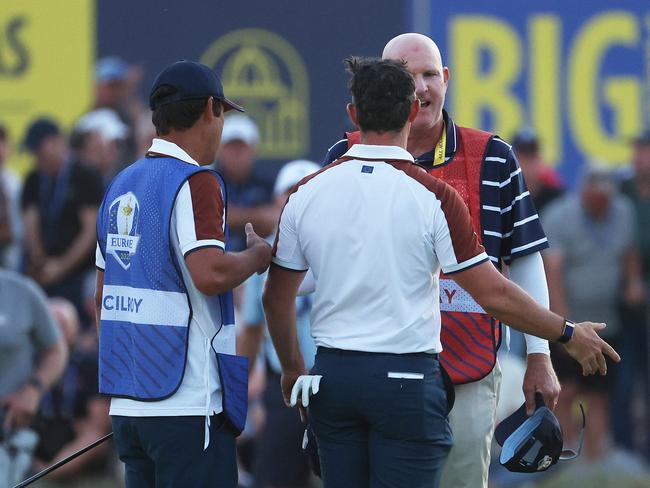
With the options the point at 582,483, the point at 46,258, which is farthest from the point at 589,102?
the point at 46,258

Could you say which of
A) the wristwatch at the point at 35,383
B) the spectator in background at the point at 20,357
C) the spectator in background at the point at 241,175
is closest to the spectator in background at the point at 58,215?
the spectator in background at the point at 241,175

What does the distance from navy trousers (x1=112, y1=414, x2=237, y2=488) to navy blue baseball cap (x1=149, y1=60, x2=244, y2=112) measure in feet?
3.04

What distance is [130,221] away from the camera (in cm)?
397

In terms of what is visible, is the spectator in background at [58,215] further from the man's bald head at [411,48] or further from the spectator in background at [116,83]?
the man's bald head at [411,48]

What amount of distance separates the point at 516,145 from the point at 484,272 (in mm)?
5393

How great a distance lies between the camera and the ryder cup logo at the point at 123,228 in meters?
3.96

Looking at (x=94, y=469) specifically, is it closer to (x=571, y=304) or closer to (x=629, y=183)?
(x=571, y=304)

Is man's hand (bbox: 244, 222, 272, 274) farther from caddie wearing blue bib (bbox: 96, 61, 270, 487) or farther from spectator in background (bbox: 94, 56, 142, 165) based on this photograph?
spectator in background (bbox: 94, 56, 142, 165)

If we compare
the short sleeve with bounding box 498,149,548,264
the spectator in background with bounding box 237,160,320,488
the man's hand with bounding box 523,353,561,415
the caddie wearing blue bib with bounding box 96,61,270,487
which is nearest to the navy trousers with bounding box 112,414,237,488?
the caddie wearing blue bib with bounding box 96,61,270,487

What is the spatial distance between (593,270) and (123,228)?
18.2ft

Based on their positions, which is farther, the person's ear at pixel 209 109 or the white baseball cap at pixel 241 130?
the white baseball cap at pixel 241 130

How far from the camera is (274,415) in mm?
7055

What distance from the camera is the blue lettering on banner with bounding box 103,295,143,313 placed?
12.9 ft

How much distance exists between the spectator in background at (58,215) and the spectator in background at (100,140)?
0.21ft
